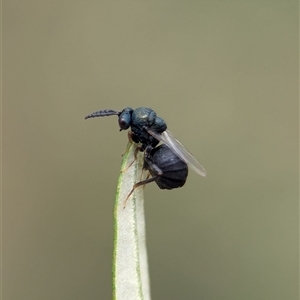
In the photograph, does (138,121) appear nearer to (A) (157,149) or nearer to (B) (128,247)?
(A) (157,149)

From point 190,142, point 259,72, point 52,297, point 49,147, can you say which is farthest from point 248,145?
point 52,297

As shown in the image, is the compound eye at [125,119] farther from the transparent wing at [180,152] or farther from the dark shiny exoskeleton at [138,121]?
the transparent wing at [180,152]

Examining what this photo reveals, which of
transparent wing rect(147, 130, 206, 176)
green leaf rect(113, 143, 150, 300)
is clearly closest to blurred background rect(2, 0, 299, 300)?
transparent wing rect(147, 130, 206, 176)

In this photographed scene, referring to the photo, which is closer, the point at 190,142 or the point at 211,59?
the point at 190,142

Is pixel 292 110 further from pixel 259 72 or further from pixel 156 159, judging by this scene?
pixel 156 159

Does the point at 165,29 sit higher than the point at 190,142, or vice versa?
the point at 165,29
